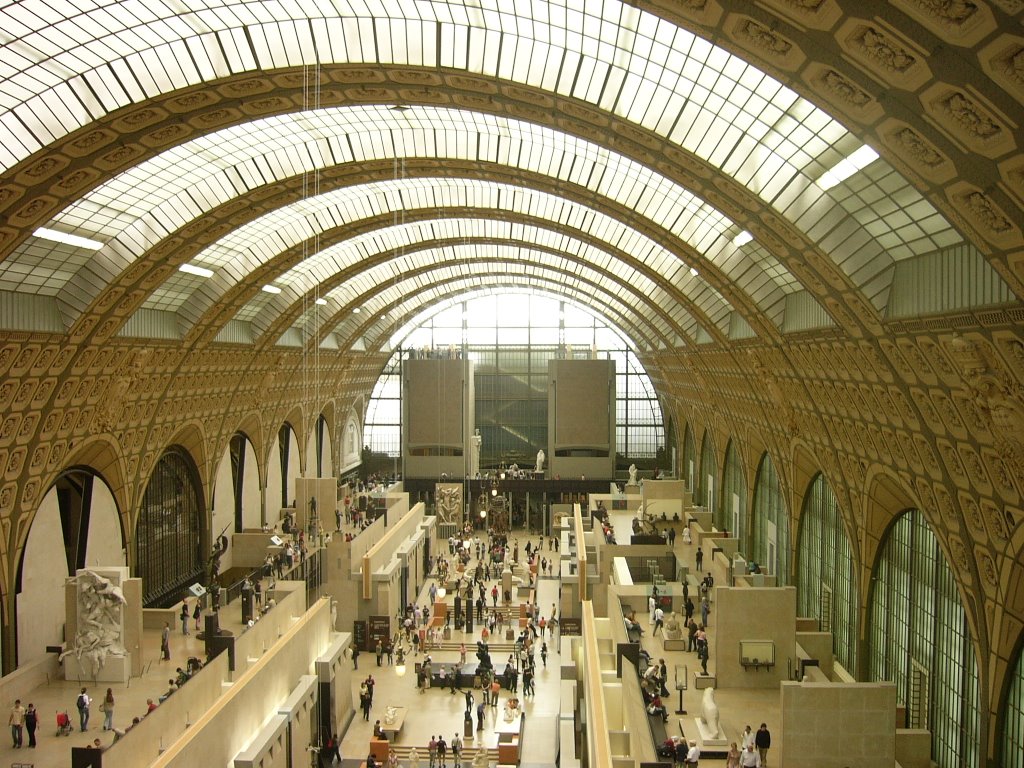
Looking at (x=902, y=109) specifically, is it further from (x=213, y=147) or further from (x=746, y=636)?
(x=213, y=147)

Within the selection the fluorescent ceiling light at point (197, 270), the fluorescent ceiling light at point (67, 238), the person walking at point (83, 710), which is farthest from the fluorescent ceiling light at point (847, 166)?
the fluorescent ceiling light at point (197, 270)

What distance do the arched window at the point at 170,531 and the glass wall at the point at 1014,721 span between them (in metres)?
29.5

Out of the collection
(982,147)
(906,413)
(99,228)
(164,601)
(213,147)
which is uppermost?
(213,147)

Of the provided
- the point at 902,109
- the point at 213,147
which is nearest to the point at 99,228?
the point at 213,147

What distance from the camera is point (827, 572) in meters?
29.0

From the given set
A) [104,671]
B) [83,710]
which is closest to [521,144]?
[83,710]

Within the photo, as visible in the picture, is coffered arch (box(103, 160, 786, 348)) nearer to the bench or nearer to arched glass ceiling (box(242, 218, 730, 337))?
arched glass ceiling (box(242, 218, 730, 337))

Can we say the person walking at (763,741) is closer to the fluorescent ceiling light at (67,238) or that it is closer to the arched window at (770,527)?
the arched window at (770,527)

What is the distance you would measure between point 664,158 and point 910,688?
44.5 feet

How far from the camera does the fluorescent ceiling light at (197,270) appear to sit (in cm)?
3111

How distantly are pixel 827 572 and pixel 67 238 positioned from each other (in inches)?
926

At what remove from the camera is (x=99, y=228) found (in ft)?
83.1

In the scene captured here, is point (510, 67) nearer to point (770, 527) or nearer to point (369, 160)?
point (369, 160)

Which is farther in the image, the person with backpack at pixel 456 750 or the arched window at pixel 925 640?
the person with backpack at pixel 456 750
